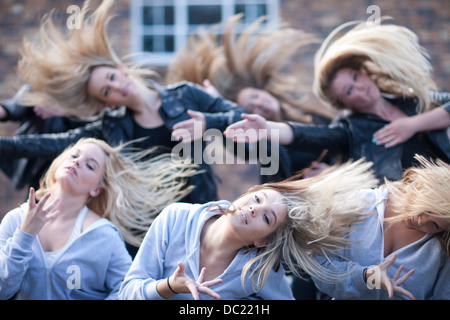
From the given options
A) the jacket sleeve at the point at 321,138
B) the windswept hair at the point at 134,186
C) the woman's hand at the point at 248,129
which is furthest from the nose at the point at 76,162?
the jacket sleeve at the point at 321,138

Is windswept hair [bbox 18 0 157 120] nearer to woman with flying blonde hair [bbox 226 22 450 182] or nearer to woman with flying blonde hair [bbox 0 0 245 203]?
woman with flying blonde hair [bbox 0 0 245 203]

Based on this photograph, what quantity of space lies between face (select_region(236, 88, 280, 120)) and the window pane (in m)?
2.65

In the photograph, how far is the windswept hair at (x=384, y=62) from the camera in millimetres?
2982

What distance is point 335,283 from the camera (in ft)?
7.72

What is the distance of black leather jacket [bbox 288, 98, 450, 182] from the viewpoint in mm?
2848

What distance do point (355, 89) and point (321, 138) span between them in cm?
39

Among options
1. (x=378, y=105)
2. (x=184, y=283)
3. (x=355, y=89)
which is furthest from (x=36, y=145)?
(x=378, y=105)

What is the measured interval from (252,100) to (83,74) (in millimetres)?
1144

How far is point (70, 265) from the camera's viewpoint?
2.38 meters

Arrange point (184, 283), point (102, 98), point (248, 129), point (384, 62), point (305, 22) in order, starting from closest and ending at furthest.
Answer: point (184, 283), point (248, 129), point (384, 62), point (102, 98), point (305, 22)

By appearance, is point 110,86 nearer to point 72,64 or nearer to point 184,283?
point 72,64

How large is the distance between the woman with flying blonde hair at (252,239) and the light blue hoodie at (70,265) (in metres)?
0.23

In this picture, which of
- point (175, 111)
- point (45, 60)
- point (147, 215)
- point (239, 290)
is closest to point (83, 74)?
point (45, 60)
